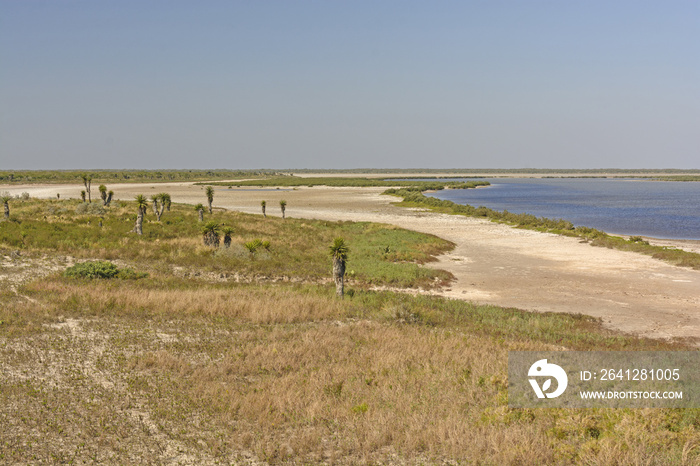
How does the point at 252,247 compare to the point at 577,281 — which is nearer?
the point at 577,281

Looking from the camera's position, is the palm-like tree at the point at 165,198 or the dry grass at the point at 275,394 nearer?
the dry grass at the point at 275,394

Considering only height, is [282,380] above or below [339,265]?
below

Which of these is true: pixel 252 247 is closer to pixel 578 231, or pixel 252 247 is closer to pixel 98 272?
pixel 98 272

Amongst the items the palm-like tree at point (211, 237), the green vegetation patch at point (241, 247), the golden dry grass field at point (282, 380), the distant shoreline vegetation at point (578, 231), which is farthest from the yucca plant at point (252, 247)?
the distant shoreline vegetation at point (578, 231)

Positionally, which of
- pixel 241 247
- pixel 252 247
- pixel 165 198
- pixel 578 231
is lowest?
pixel 578 231

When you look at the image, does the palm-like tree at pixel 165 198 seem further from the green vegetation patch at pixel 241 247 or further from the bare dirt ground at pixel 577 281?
the bare dirt ground at pixel 577 281

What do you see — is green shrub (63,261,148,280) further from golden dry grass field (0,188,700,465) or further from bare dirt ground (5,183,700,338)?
bare dirt ground (5,183,700,338)

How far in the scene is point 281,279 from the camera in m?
28.8

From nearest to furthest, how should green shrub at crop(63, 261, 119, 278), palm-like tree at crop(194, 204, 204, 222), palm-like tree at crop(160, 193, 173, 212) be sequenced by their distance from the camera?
green shrub at crop(63, 261, 119, 278) < palm-like tree at crop(194, 204, 204, 222) < palm-like tree at crop(160, 193, 173, 212)

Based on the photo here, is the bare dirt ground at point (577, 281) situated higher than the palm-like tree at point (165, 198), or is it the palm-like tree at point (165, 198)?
the palm-like tree at point (165, 198)

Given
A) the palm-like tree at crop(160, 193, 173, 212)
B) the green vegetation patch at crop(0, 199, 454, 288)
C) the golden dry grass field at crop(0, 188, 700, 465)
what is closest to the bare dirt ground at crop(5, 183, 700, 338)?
the golden dry grass field at crop(0, 188, 700, 465)

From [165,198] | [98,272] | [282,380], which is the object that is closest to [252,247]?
[98,272]

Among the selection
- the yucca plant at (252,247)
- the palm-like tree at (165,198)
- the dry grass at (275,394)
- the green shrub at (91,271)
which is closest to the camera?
the dry grass at (275,394)

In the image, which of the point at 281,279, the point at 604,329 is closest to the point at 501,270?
the point at 604,329
